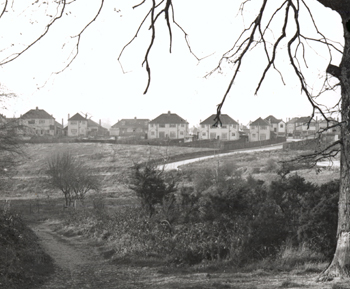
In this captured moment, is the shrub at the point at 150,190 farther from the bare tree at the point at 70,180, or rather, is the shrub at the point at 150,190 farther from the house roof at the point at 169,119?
the house roof at the point at 169,119

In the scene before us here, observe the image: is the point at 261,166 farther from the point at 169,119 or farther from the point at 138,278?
the point at 169,119

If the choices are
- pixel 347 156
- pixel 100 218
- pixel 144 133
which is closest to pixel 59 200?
pixel 100 218

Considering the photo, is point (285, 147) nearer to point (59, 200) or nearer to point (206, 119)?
point (206, 119)

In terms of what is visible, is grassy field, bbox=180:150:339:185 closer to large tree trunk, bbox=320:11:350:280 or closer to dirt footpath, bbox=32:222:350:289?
dirt footpath, bbox=32:222:350:289

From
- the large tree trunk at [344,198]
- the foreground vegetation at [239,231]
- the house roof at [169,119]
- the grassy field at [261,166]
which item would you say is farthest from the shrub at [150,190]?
the house roof at [169,119]

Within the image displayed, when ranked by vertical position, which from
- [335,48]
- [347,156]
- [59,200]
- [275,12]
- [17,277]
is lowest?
[59,200]

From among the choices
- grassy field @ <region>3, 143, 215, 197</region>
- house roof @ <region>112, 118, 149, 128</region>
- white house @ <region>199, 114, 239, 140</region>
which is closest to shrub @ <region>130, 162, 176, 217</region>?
grassy field @ <region>3, 143, 215, 197</region>
